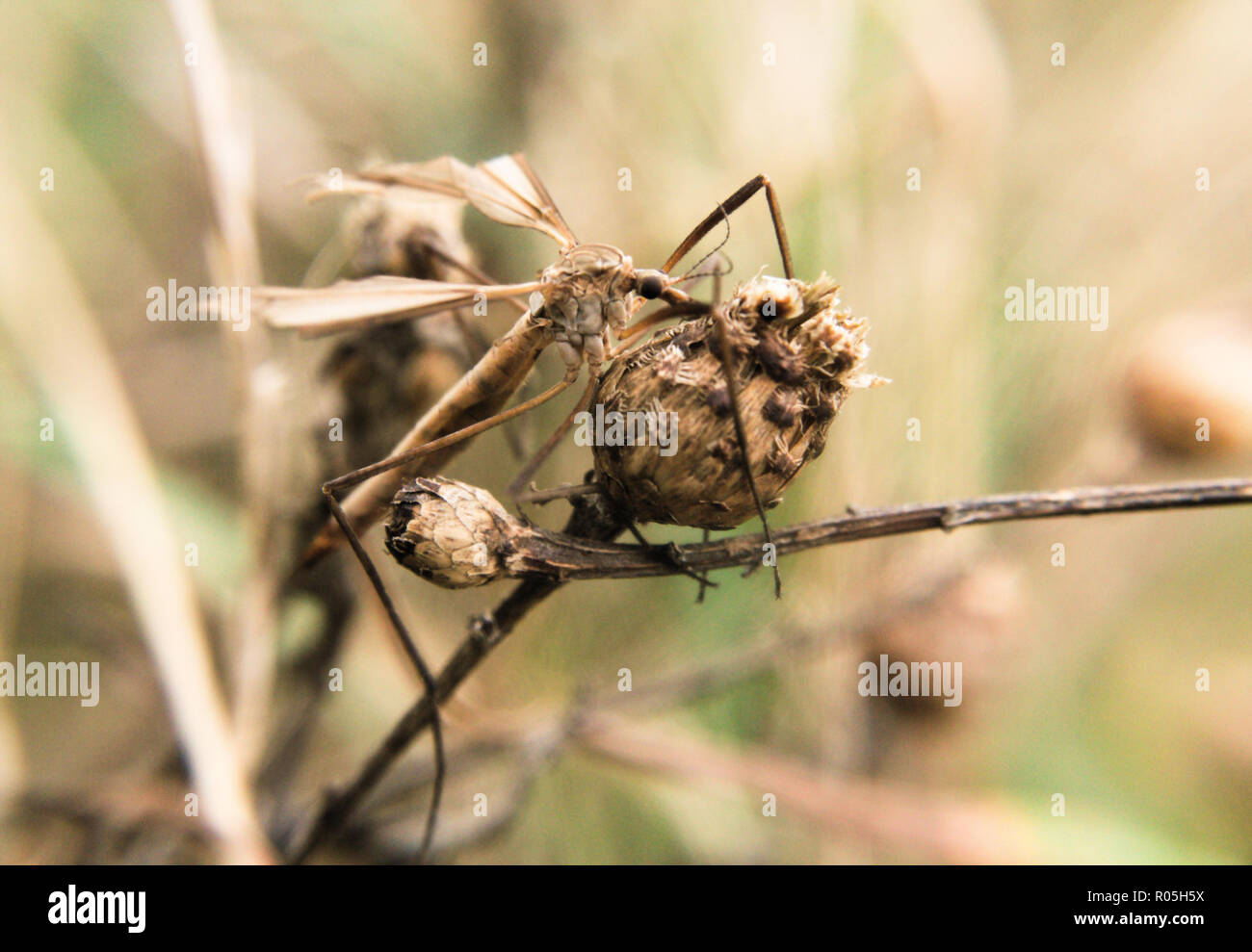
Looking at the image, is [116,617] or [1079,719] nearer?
[116,617]

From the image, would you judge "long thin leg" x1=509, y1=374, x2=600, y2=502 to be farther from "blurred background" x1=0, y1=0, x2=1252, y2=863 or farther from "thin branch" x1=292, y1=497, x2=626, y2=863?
"thin branch" x1=292, y1=497, x2=626, y2=863

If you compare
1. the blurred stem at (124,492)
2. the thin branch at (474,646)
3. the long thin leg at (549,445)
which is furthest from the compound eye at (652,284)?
the blurred stem at (124,492)

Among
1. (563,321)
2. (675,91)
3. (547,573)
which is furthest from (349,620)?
(675,91)

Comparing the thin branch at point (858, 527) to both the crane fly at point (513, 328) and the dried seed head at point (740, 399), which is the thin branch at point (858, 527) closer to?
the dried seed head at point (740, 399)

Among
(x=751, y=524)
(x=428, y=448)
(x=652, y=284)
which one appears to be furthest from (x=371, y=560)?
(x=751, y=524)

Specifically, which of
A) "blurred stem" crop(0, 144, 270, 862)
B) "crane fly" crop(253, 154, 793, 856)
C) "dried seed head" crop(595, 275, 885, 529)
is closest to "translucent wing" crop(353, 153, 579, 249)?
"crane fly" crop(253, 154, 793, 856)

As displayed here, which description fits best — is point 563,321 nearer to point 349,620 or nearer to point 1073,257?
point 349,620
